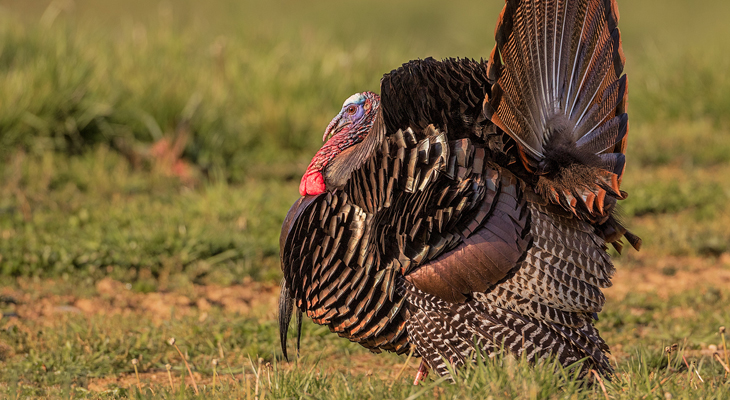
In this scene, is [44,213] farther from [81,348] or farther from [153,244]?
[81,348]

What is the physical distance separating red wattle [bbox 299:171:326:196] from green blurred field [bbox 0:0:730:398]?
0.69m

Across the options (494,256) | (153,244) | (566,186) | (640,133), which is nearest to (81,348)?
(153,244)

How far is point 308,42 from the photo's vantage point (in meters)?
9.68

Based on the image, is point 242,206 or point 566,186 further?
point 242,206

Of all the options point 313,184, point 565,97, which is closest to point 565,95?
point 565,97

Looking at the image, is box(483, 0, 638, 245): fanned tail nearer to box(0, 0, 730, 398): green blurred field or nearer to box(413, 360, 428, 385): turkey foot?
box(0, 0, 730, 398): green blurred field

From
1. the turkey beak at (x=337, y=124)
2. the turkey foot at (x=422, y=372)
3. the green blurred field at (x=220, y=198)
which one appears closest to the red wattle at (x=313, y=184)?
the turkey beak at (x=337, y=124)

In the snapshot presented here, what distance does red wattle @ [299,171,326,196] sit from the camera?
10.3 ft

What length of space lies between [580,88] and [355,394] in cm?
150

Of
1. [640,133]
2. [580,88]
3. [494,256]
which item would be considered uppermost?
[640,133]

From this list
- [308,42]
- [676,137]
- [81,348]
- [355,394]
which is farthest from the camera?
[308,42]

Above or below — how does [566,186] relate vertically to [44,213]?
above

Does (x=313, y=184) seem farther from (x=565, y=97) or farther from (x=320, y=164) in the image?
(x=565, y=97)

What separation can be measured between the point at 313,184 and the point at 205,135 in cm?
453
